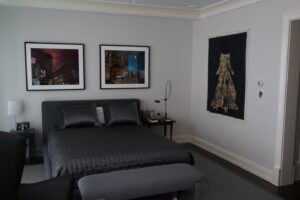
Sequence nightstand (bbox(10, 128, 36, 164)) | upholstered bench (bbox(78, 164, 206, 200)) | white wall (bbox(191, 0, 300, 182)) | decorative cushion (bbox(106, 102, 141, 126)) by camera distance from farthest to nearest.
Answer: decorative cushion (bbox(106, 102, 141, 126)) → nightstand (bbox(10, 128, 36, 164)) → white wall (bbox(191, 0, 300, 182)) → upholstered bench (bbox(78, 164, 206, 200))

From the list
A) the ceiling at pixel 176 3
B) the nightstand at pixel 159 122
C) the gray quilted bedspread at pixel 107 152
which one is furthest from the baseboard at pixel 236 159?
the ceiling at pixel 176 3

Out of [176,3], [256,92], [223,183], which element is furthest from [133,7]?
[223,183]

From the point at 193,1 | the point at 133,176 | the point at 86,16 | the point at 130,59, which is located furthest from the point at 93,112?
the point at 193,1

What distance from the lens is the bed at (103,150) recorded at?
10.2 feet

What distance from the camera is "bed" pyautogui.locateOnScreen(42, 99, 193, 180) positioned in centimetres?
310

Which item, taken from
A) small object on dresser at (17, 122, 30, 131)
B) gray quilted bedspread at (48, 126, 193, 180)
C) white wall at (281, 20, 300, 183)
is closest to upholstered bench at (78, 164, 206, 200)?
gray quilted bedspread at (48, 126, 193, 180)

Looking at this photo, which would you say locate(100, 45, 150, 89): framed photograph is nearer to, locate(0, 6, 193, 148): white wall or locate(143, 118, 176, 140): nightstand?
locate(0, 6, 193, 148): white wall

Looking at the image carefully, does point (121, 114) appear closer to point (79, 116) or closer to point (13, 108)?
point (79, 116)

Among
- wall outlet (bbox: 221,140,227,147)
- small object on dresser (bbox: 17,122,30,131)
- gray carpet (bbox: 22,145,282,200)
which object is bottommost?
gray carpet (bbox: 22,145,282,200)

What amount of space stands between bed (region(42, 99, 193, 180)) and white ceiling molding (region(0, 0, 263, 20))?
1.67 m

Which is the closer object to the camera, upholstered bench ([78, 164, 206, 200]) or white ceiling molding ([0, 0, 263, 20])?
upholstered bench ([78, 164, 206, 200])

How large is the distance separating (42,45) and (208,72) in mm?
3014

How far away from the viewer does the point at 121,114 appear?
4.83 meters

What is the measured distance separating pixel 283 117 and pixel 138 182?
7.05ft
